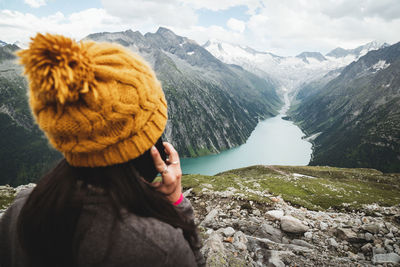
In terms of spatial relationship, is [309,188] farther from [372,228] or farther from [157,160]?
[157,160]

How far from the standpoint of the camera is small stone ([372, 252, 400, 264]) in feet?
26.5

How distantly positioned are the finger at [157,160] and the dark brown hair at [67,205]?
0.94ft

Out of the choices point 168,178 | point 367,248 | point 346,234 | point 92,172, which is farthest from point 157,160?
point 346,234

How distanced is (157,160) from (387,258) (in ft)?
36.6

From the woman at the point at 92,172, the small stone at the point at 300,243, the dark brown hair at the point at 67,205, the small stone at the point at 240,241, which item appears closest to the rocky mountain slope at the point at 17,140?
the small stone at the point at 240,241

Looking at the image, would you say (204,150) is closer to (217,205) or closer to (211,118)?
(211,118)

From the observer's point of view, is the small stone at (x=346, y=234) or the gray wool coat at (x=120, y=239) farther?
the small stone at (x=346, y=234)

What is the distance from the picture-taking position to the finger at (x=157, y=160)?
82.3 inches

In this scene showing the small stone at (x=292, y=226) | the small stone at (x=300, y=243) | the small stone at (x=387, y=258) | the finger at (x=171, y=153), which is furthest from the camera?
the small stone at (x=292, y=226)

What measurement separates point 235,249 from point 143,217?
7170 millimetres

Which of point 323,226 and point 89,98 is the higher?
point 89,98

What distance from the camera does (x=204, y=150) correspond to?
16088cm

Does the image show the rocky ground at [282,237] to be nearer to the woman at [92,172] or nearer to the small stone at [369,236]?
the small stone at [369,236]

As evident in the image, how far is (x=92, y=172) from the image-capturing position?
171cm
